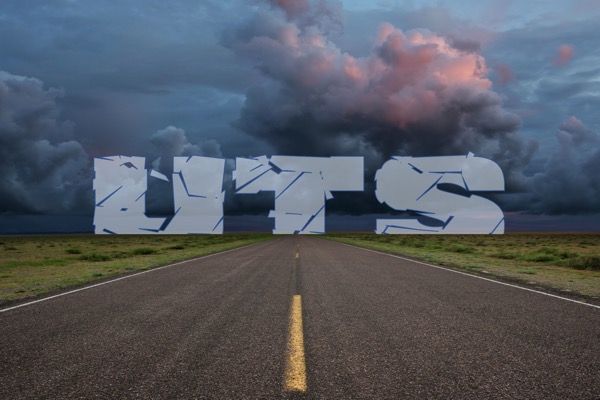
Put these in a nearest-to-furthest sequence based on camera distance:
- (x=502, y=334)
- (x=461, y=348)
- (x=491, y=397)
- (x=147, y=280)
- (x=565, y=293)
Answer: (x=491, y=397)
(x=461, y=348)
(x=502, y=334)
(x=565, y=293)
(x=147, y=280)

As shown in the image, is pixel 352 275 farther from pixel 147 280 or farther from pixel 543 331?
pixel 543 331

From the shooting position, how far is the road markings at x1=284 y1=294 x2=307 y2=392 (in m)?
3.52

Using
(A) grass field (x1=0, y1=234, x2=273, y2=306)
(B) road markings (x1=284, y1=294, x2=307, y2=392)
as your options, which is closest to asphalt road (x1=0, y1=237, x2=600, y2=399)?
(B) road markings (x1=284, y1=294, x2=307, y2=392)

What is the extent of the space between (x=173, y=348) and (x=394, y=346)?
2492 mm

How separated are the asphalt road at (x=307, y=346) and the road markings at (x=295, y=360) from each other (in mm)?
37

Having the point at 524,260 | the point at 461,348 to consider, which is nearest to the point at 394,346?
the point at 461,348

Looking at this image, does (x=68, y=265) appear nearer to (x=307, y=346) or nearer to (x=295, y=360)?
(x=307, y=346)

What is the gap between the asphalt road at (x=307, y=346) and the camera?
11.5 feet

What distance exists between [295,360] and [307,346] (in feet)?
1.81

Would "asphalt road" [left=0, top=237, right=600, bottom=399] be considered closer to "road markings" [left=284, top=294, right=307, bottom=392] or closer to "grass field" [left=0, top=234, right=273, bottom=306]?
"road markings" [left=284, top=294, right=307, bottom=392]

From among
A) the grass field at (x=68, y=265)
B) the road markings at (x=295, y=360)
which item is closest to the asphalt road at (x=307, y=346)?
the road markings at (x=295, y=360)

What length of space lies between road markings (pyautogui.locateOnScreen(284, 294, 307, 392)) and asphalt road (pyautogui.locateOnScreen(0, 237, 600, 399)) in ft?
0.12

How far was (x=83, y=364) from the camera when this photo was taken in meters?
4.18

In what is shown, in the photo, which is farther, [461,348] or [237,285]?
[237,285]
